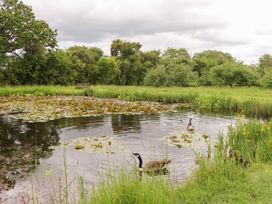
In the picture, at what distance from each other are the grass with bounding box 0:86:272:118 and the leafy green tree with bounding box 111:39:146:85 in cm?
1948

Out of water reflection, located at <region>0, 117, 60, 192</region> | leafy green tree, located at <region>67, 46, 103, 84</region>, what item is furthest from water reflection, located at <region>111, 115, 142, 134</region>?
leafy green tree, located at <region>67, 46, 103, 84</region>

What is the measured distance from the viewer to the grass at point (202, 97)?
18.5m

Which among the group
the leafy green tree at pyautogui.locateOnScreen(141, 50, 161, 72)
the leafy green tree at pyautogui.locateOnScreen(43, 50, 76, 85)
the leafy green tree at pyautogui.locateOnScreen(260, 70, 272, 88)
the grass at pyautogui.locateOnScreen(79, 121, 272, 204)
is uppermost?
the leafy green tree at pyautogui.locateOnScreen(141, 50, 161, 72)

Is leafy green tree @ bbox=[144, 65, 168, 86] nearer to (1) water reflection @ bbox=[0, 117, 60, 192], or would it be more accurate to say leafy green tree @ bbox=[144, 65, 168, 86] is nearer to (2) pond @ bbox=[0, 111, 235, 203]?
(2) pond @ bbox=[0, 111, 235, 203]

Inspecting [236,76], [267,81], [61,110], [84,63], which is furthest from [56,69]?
[267,81]

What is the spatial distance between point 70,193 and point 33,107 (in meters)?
15.1

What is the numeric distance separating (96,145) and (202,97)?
40.0ft

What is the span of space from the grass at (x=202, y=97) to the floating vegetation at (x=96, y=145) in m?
6.16

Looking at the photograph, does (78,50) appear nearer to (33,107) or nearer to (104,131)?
(33,107)

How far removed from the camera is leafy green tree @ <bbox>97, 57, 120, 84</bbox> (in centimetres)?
4469

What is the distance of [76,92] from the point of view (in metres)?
29.4

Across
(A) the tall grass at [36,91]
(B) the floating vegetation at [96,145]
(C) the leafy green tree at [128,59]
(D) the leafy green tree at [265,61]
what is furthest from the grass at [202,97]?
(D) the leafy green tree at [265,61]

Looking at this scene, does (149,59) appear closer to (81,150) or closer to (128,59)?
(128,59)

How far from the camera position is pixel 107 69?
45.5 meters
